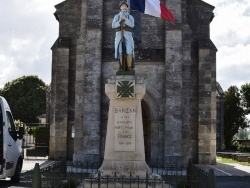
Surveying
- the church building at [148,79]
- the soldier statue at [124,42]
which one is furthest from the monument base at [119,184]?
the church building at [148,79]

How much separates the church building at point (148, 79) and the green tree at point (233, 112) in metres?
28.6

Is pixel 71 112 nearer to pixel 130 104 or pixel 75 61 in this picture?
pixel 75 61

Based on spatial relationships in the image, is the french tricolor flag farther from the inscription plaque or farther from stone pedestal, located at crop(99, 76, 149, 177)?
the inscription plaque

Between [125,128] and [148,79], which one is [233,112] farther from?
[125,128]

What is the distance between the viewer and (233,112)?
177 ft

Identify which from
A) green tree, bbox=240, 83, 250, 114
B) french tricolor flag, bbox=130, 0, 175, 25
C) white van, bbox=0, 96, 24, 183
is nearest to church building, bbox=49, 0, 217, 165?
french tricolor flag, bbox=130, 0, 175, 25

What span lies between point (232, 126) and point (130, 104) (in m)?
42.3

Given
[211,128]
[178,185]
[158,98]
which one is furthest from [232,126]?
[178,185]

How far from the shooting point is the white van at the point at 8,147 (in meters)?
13.9

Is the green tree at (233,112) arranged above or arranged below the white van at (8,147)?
above

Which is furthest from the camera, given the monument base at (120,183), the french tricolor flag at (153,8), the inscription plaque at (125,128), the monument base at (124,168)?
the french tricolor flag at (153,8)

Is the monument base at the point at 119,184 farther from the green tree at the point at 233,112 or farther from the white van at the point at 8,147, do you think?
the green tree at the point at 233,112

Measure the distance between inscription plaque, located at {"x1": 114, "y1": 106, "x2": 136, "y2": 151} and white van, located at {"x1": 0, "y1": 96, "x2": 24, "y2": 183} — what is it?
173 inches

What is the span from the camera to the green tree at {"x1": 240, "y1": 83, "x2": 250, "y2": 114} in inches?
2198
